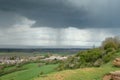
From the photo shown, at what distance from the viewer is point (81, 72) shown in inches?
1358

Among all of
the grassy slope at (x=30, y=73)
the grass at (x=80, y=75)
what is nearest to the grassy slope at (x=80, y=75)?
the grass at (x=80, y=75)

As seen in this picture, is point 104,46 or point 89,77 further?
point 104,46

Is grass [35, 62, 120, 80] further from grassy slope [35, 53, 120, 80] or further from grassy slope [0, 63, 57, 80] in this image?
grassy slope [0, 63, 57, 80]

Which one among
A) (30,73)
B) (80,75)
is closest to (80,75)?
(80,75)

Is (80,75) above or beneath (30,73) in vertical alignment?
above

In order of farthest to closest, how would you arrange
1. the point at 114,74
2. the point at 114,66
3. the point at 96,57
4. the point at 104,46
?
the point at 104,46, the point at 96,57, the point at 114,66, the point at 114,74

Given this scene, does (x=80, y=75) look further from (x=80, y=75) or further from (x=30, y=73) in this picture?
(x=30, y=73)

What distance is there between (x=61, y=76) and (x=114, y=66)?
9.12 meters

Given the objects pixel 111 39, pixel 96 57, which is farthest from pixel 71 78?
pixel 111 39

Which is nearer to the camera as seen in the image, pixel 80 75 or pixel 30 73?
pixel 80 75

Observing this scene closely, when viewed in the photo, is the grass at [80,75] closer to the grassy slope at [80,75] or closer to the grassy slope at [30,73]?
the grassy slope at [80,75]

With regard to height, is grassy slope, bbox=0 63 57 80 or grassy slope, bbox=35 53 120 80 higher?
grassy slope, bbox=35 53 120 80

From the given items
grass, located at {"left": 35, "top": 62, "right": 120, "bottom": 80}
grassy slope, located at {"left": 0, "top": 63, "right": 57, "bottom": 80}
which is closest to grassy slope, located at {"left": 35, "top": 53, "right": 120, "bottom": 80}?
grass, located at {"left": 35, "top": 62, "right": 120, "bottom": 80}

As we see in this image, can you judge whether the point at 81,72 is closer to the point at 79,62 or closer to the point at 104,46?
the point at 79,62
